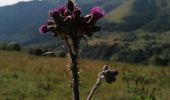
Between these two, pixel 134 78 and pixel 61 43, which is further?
pixel 134 78

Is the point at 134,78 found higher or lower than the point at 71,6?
lower

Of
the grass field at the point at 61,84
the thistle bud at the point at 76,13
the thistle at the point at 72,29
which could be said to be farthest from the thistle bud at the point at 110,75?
the grass field at the point at 61,84

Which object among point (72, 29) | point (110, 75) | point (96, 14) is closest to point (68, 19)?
point (72, 29)

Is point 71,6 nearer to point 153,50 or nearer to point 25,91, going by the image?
point 25,91

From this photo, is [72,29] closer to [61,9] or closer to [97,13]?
[61,9]

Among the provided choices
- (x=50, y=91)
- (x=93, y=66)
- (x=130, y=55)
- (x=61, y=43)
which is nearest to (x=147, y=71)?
(x=93, y=66)

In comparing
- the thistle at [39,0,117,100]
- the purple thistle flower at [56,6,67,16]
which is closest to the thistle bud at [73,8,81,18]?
the thistle at [39,0,117,100]

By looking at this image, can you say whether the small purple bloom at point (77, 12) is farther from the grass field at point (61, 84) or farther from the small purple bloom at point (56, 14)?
the grass field at point (61, 84)
